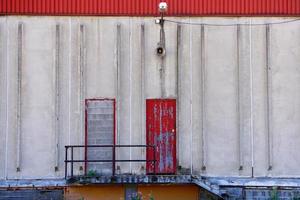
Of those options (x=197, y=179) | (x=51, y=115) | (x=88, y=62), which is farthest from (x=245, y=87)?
(x=51, y=115)

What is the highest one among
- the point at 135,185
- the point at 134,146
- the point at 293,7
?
the point at 293,7

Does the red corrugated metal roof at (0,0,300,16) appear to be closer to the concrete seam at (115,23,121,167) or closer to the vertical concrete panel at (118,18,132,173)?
the vertical concrete panel at (118,18,132,173)

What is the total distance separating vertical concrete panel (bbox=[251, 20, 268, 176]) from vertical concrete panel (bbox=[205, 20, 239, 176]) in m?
0.59

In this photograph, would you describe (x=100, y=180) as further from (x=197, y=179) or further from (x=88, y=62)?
(x=88, y=62)

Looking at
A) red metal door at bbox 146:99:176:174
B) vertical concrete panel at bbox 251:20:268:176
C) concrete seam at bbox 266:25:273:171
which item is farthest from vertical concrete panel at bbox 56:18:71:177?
concrete seam at bbox 266:25:273:171

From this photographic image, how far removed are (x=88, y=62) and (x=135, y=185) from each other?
13.5 ft

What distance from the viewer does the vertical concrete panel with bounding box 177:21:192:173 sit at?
18.3 metres

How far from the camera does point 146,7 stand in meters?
18.4

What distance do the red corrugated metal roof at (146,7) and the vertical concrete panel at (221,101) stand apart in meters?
0.69

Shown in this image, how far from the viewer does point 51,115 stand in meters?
18.2

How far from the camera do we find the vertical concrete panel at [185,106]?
720 inches

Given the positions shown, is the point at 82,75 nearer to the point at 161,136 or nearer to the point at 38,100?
the point at 38,100

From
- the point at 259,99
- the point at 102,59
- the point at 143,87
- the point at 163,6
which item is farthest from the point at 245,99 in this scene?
the point at 102,59

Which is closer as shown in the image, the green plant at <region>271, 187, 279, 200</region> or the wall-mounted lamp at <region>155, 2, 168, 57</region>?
the green plant at <region>271, 187, 279, 200</region>
